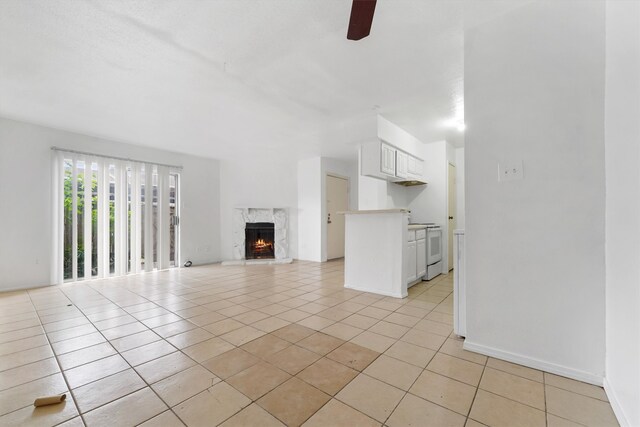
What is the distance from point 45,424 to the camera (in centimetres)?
130

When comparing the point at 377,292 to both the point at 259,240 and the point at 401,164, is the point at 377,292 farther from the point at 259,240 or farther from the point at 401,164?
the point at 259,240

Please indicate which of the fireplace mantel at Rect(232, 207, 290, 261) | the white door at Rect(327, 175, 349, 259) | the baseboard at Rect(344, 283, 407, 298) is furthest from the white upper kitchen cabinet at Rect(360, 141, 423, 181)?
the fireplace mantel at Rect(232, 207, 290, 261)

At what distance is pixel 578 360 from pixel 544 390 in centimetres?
33

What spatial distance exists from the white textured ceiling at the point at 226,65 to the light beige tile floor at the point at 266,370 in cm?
238

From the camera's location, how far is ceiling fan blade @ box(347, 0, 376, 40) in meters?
1.13

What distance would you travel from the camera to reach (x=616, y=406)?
4.37ft

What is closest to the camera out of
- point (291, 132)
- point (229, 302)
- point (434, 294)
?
point (229, 302)

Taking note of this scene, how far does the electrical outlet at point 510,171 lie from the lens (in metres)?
1.82

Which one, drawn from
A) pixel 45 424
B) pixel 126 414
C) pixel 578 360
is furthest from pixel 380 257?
pixel 45 424

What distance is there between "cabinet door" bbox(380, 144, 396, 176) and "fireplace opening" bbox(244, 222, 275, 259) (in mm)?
3297

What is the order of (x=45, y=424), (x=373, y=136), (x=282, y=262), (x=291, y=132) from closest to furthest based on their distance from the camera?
1. (x=45, y=424)
2. (x=373, y=136)
3. (x=291, y=132)
4. (x=282, y=262)

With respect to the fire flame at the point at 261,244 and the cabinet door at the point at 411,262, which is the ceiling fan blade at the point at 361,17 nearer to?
the cabinet door at the point at 411,262

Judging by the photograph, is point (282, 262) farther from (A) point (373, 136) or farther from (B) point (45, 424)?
(B) point (45, 424)

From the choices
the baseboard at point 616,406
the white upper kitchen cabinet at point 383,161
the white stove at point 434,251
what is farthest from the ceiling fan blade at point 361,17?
the white stove at point 434,251
